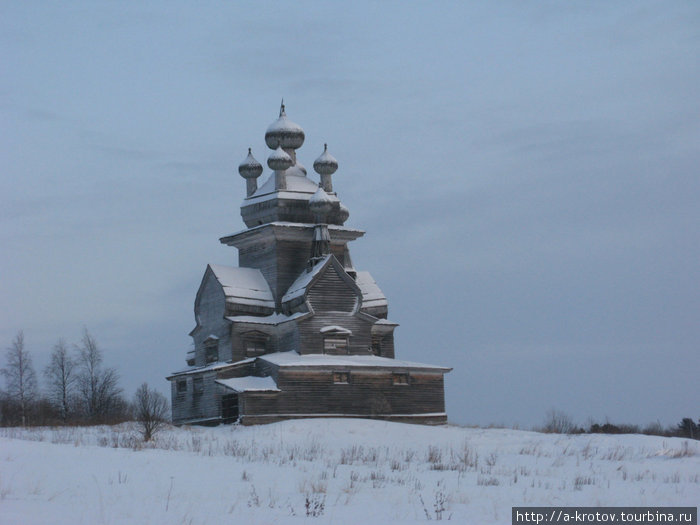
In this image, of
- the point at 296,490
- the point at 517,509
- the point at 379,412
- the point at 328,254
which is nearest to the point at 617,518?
the point at 517,509

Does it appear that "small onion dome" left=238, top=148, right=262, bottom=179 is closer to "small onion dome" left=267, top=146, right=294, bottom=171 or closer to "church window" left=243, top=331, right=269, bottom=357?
"small onion dome" left=267, top=146, right=294, bottom=171

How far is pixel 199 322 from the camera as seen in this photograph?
46.9 metres

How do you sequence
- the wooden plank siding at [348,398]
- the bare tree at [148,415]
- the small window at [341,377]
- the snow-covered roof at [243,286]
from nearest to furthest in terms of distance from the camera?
the bare tree at [148,415]
the wooden plank siding at [348,398]
the small window at [341,377]
the snow-covered roof at [243,286]

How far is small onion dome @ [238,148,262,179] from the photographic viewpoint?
49.9 metres

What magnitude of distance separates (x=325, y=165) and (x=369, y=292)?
6.86 metres

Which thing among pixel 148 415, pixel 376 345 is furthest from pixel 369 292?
pixel 148 415

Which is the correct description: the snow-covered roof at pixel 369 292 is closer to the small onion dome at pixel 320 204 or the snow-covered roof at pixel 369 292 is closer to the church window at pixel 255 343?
the small onion dome at pixel 320 204

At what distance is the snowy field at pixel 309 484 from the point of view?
13625mm

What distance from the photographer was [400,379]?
43.6 metres

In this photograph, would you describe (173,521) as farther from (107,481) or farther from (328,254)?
(328,254)

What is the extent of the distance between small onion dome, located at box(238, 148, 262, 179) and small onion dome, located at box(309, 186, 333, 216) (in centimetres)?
514

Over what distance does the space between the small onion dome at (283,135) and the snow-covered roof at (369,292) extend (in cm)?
767

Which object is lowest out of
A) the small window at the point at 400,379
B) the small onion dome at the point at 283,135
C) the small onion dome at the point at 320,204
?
the small window at the point at 400,379

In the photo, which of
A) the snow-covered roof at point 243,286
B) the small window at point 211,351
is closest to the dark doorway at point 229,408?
the small window at point 211,351
